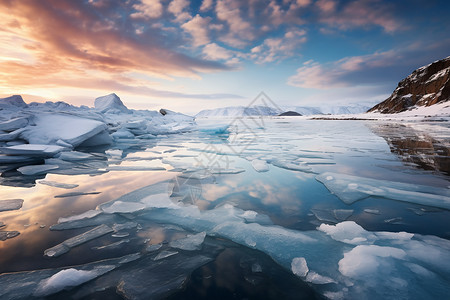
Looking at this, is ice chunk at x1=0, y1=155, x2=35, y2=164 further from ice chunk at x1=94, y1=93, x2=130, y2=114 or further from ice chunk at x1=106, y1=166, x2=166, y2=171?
ice chunk at x1=94, y1=93, x2=130, y2=114

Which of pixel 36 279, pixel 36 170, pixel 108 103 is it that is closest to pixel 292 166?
pixel 36 279

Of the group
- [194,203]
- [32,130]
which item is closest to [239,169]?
[194,203]

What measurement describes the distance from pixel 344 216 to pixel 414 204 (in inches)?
44.7

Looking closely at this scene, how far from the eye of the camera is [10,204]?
3.03 meters

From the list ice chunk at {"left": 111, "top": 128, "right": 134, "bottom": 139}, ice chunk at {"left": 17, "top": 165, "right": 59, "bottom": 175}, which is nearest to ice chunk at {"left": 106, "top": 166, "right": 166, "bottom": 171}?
ice chunk at {"left": 17, "top": 165, "right": 59, "bottom": 175}

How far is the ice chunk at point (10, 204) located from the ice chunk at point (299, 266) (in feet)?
12.2

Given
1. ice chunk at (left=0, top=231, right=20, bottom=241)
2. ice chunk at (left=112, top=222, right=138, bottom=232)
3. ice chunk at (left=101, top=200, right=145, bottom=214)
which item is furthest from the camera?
ice chunk at (left=101, top=200, right=145, bottom=214)

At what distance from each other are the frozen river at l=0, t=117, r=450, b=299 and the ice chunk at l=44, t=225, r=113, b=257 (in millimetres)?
15

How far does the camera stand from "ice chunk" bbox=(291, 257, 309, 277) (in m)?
1.67

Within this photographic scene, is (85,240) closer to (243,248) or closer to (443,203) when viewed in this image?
(243,248)

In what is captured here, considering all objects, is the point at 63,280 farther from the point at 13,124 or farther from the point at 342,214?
the point at 13,124

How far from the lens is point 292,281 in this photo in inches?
63.2

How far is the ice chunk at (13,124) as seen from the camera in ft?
25.3

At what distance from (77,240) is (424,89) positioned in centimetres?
7920
